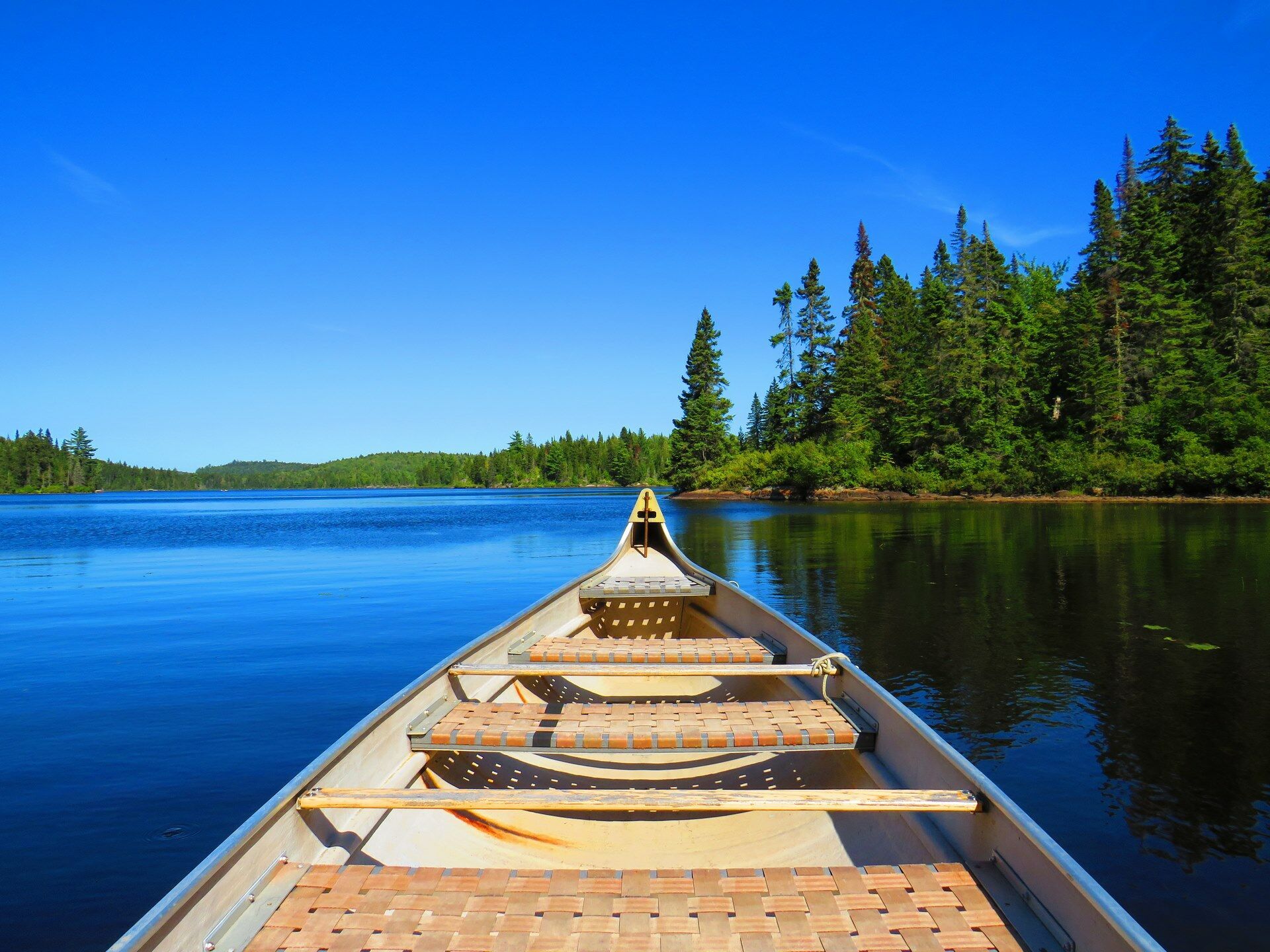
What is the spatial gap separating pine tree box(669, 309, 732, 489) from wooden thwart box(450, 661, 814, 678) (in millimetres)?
73188

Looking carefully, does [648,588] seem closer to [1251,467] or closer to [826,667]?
[826,667]

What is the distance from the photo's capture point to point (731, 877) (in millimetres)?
2557

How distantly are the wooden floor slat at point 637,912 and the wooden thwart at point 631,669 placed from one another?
88.7 inches

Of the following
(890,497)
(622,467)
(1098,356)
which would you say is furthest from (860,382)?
(622,467)

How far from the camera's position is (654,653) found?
591cm

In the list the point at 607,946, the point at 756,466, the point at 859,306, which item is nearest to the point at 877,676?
the point at 607,946

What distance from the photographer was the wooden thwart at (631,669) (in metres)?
4.88

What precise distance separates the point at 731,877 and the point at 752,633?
483 cm

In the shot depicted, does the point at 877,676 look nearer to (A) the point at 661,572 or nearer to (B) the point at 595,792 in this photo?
(A) the point at 661,572

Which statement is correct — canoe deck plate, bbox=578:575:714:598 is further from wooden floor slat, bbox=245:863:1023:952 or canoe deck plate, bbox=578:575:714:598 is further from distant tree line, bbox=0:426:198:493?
distant tree line, bbox=0:426:198:493

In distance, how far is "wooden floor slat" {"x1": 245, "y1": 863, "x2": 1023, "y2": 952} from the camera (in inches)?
86.8

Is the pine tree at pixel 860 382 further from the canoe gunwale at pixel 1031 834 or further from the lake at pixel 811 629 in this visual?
the canoe gunwale at pixel 1031 834

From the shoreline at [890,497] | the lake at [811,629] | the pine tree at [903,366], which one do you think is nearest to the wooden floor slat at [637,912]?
the lake at [811,629]

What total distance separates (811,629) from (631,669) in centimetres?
757
